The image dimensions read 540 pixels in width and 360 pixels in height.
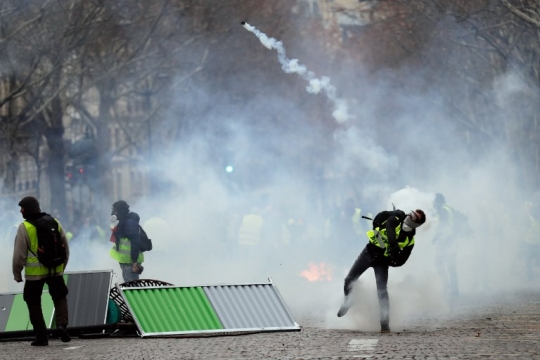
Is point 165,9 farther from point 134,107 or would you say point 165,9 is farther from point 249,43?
point 134,107

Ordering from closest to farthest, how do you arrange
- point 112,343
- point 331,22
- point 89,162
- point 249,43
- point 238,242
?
point 112,343, point 238,242, point 89,162, point 249,43, point 331,22

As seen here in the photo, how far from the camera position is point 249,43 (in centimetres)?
5644

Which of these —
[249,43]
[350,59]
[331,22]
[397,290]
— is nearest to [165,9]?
[249,43]

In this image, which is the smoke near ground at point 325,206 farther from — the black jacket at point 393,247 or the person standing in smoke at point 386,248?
the black jacket at point 393,247

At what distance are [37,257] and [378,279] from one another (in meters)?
3.69

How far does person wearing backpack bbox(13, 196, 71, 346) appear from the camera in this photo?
1519cm

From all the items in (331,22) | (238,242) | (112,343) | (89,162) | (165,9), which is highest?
(331,22)

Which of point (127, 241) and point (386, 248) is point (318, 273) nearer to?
point (127, 241)

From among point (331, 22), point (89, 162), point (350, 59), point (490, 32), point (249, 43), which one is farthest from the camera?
point (331, 22)

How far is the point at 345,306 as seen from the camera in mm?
16516

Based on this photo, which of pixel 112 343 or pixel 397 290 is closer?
pixel 112 343

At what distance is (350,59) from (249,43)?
37.4 ft

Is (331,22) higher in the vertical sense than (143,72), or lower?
higher

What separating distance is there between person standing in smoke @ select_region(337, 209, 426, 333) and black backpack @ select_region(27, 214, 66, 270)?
3.15m
